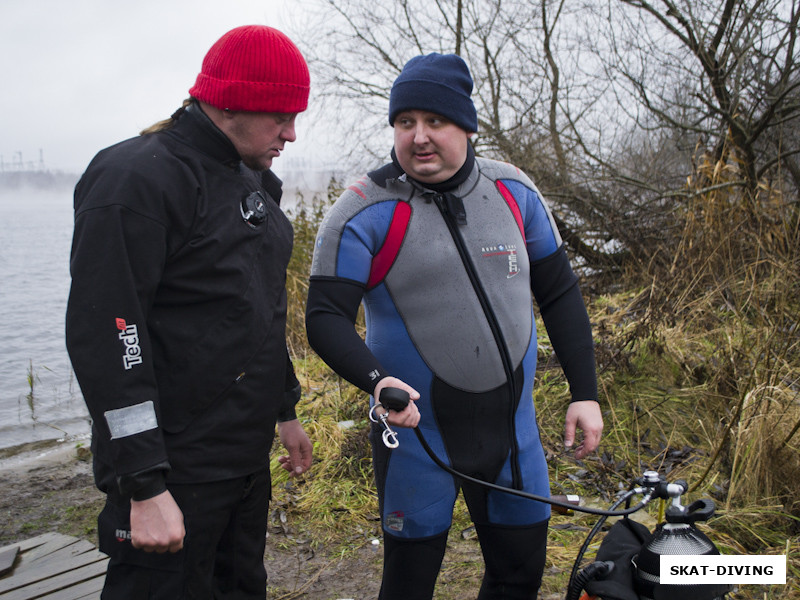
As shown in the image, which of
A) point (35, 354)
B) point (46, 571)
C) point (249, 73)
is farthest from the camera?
point (35, 354)

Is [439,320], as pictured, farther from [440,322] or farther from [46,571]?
[46,571]

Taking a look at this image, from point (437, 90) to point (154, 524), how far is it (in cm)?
144

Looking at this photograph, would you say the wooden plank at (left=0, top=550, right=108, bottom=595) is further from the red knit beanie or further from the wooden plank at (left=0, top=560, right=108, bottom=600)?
the red knit beanie

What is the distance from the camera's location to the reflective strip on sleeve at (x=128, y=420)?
5.36ft

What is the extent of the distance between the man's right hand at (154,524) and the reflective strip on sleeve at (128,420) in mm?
166

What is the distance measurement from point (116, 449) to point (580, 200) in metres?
6.68

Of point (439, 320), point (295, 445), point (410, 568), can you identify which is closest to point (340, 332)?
point (439, 320)

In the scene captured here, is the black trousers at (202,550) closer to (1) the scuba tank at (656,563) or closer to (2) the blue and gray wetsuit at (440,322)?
(2) the blue and gray wetsuit at (440,322)

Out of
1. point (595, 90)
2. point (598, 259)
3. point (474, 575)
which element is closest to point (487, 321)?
point (474, 575)

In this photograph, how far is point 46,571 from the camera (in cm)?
316

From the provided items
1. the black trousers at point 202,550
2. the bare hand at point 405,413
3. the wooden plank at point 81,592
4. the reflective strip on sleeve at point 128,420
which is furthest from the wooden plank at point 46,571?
the bare hand at point 405,413

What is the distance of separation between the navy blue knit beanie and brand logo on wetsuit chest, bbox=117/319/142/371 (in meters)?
1.06

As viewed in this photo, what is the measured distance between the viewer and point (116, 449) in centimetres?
163

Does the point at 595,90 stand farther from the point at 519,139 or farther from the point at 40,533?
the point at 40,533
